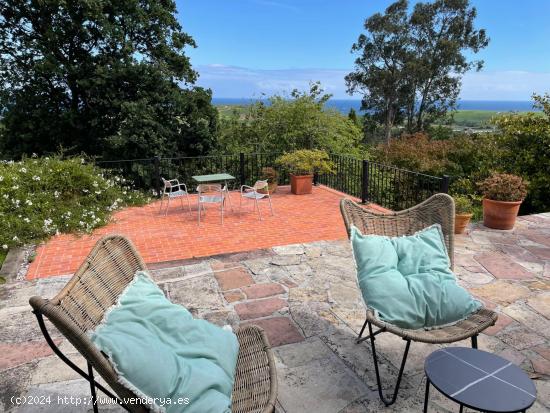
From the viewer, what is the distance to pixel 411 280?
212 centimetres

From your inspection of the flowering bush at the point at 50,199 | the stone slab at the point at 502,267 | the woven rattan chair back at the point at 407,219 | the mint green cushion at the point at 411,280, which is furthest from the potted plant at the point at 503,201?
the flowering bush at the point at 50,199

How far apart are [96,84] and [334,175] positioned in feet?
20.7

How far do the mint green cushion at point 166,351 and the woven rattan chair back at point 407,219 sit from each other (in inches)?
47.0

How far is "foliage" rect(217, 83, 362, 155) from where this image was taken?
985 centimetres

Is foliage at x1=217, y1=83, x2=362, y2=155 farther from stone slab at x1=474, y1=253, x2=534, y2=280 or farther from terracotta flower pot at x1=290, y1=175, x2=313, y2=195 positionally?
stone slab at x1=474, y1=253, x2=534, y2=280

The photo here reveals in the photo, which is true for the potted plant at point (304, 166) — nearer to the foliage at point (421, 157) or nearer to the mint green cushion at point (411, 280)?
the foliage at point (421, 157)

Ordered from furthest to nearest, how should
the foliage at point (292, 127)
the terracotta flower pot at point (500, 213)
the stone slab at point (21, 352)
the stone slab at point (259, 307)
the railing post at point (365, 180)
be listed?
the foliage at point (292, 127) → the railing post at point (365, 180) → the terracotta flower pot at point (500, 213) → the stone slab at point (259, 307) → the stone slab at point (21, 352)

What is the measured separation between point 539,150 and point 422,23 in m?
17.8

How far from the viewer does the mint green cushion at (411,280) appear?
1.96 meters

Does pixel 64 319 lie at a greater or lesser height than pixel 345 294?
greater

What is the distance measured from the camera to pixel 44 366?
213 centimetres

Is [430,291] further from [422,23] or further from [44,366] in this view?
[422,23]

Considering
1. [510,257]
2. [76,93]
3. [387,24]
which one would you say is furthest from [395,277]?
[387,24]

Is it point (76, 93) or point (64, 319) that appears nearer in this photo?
point (64, 319)
